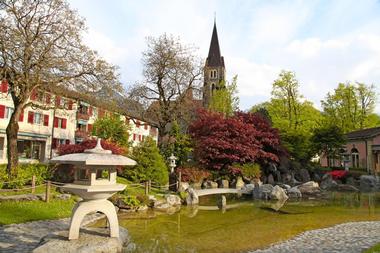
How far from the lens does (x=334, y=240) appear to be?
9.17 metres

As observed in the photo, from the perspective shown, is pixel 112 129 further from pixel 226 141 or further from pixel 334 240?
pixel 334 240

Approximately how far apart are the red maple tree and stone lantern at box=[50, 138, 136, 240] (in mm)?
15952

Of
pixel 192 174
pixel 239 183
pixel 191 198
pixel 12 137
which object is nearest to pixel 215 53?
pixel 239 183

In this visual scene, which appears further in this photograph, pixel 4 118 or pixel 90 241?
pixel 4 118

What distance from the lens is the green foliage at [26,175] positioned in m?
14.8

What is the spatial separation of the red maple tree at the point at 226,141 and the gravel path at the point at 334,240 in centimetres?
1295

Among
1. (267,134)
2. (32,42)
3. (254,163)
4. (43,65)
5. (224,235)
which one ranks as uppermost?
(32,42)

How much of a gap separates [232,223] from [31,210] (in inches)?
297

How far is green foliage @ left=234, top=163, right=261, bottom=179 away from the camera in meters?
24.6

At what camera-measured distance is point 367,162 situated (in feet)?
116

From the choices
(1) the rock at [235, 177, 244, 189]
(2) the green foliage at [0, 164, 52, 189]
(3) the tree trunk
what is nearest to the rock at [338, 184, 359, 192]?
(1) the rock at [235, 177, 244, 189]

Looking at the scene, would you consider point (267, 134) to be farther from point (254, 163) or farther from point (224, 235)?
point (224, 235)

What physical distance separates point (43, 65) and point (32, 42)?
111 cm

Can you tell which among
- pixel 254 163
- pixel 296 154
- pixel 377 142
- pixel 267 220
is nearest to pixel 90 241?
pixel 267 220
